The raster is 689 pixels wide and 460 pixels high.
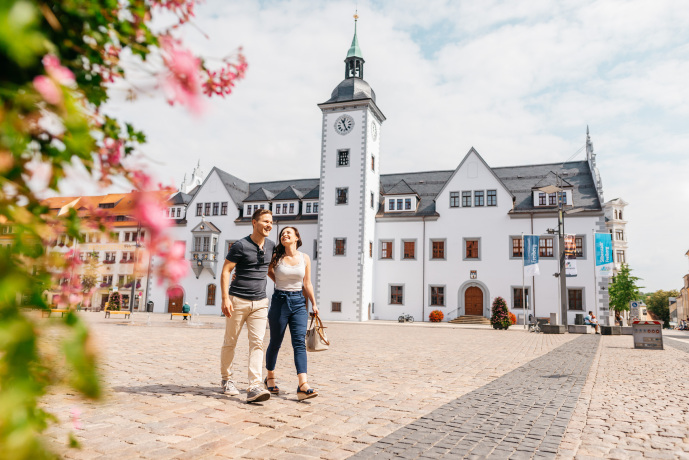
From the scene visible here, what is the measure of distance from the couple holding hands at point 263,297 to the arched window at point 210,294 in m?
38.2

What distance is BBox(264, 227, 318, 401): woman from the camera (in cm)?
609

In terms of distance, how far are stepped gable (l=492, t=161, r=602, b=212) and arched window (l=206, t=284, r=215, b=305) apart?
25361mm

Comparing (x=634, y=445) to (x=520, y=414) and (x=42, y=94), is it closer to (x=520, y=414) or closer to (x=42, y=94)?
(x=520, y=414)

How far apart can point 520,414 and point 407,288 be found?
107 ft

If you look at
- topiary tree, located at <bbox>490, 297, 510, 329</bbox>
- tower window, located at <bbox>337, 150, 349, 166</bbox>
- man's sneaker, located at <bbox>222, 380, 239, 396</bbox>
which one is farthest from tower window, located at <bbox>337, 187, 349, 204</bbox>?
man's sneaker, located at <bbox>222, 380, 239, 396</bbox>

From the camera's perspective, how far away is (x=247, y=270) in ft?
19.9

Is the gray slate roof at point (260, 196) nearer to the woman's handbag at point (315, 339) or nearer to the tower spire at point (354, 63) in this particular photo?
the tower spire at point (354, 63)

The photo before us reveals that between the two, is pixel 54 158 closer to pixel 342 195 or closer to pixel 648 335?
pixel 648 335

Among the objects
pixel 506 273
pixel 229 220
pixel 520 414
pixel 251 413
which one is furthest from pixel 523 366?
pixel 229 220

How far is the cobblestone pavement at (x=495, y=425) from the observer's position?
4.07m

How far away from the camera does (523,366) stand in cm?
998

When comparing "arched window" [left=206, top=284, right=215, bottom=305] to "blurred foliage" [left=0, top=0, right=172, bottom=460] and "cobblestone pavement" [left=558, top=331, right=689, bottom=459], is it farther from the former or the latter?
"blurred foliage" [left=0, top=0, right=172, bottom=460]

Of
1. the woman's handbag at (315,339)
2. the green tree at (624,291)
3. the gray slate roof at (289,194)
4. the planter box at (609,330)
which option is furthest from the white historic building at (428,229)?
the woman's handbag at (315,339)

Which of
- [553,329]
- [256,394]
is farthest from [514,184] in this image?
[256,394]
